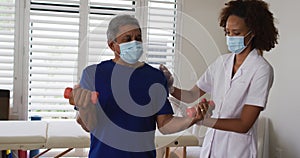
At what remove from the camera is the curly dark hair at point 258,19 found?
142cm

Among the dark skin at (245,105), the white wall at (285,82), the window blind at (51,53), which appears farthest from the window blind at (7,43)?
the dark skin at (245,105)

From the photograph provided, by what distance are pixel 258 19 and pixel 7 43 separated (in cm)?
228

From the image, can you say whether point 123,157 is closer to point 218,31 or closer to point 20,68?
point 20,68

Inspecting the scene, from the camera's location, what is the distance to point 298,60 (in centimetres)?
266

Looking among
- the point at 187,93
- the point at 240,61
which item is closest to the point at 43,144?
the point at 187,93

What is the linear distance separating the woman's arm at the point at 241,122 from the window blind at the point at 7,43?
221 cm

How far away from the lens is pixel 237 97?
4.78 feet

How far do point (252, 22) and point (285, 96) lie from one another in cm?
158

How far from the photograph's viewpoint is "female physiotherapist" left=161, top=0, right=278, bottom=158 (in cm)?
137

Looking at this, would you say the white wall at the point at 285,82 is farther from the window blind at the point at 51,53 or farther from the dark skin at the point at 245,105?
the window blind at the point at 51,53

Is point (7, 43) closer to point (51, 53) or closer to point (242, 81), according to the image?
point (51, 53)

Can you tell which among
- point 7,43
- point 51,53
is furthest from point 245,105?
point 7,43

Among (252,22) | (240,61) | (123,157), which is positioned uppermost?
(252,22)

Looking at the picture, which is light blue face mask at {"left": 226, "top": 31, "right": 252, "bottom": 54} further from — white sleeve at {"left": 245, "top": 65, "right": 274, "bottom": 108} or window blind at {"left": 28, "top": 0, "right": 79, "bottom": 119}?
window blind at {"left": 28, "top": 0, "right": 79, "bottom": 119}
